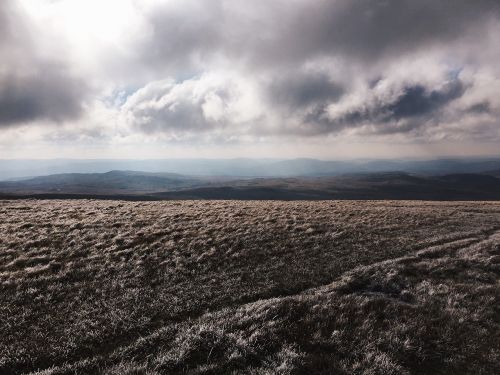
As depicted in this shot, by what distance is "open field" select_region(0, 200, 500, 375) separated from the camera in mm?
7484

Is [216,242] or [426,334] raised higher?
[216,242]

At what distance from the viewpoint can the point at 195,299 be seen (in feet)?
35.6

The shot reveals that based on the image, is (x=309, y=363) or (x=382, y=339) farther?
(x=382, y=339)

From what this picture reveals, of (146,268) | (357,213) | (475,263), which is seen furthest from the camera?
(357,213)

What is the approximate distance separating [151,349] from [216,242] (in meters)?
10.1

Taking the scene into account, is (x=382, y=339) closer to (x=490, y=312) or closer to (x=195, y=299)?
(x=490, y=312)

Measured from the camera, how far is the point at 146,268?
13930 millimetres

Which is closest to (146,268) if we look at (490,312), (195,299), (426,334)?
(195,299)

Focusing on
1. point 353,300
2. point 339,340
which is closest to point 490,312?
point 353,300

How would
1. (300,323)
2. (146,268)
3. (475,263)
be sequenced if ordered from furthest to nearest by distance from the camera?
(475,263)
(146,268)
(300,323)

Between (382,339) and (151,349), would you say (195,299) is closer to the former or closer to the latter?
(151,349)

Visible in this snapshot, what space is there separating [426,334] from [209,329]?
6.60 metres

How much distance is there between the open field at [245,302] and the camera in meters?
7.48

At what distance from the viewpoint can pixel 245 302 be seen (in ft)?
35.6
